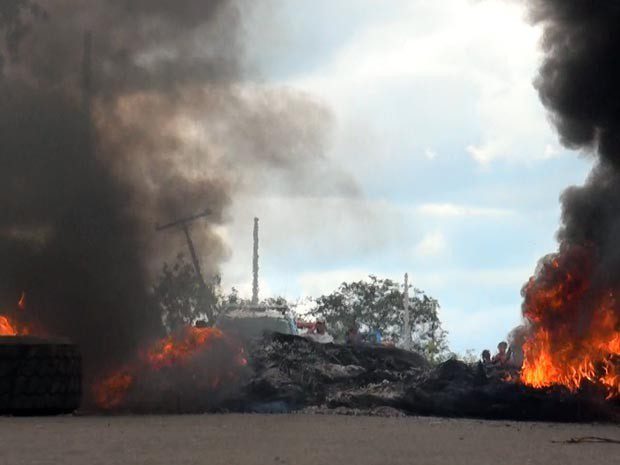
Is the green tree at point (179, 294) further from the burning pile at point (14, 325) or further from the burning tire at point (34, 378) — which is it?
the burning tire at point (34, 378)

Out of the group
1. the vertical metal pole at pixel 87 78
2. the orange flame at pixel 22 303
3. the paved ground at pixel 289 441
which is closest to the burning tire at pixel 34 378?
the paved ground at pixel 289 441

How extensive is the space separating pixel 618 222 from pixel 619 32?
381 cm

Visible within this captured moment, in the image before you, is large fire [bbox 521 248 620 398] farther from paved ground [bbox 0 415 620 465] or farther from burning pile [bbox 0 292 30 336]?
burning pile [bbox 0 292 30 336]

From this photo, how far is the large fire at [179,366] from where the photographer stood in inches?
711

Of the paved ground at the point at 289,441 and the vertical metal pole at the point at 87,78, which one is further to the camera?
the vertical metal pole at the point at 87,78

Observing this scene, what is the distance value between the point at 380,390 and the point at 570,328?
11.5 ft

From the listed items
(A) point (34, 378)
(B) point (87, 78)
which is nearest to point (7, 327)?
(A) point (34, 378)

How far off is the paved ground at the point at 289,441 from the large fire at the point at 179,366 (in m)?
1.74

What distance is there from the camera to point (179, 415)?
1700 centimetres

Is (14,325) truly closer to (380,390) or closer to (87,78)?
(87,78)

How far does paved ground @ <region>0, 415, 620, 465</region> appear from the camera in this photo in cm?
1066

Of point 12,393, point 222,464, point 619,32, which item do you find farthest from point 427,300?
point 222,464

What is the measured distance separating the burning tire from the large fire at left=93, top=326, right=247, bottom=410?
1.43 m

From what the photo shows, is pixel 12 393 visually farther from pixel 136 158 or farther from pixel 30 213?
pixel 136 158
